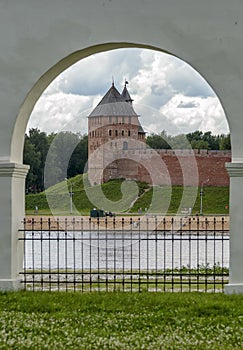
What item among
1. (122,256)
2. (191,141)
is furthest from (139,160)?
(122,256)

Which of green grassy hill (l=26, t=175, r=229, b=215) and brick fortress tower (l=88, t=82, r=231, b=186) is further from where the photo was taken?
brick fortress tower (l=88, t=82, r=231, b=186)

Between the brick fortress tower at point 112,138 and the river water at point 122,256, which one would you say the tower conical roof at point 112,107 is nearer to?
the brick fortress tower at point 112,138

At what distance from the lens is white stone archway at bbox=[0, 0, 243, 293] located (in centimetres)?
771

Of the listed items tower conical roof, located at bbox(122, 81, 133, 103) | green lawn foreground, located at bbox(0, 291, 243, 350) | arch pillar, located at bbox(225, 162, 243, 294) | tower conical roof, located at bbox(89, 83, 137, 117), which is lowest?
green lawn foreground, located at bbox(0, 291, 243, 350)

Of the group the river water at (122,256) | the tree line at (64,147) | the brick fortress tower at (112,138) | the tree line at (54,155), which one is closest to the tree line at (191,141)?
the tree line at (64,147)

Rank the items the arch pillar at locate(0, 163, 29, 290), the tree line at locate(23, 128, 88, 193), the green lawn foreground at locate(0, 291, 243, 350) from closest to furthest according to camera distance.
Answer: the green lawn foreground at locate(0, 291, 243, 350) → the arch pillar at locate(0, 163, 29, 290) → the tree line at locate(23, 128, 88, 193)

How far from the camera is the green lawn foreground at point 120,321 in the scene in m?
5.78

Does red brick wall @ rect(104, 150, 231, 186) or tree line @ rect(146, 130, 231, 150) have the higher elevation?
tree line @ rect(146, 130, 231, 150)

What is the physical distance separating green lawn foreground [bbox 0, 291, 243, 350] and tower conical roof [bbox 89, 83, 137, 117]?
3809 centimetres

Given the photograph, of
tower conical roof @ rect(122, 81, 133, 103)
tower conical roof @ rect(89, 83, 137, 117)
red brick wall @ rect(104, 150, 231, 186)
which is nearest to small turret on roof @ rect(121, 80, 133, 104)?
tower conical roof @ rect(122, 81, 133, 103)

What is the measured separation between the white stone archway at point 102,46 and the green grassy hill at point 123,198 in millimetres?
34553

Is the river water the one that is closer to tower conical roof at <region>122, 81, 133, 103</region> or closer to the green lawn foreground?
the green lawn foreground

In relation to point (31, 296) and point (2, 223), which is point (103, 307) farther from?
point (2, 223)

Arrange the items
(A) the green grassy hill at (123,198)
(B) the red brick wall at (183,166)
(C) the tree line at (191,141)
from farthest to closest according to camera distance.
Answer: (C) the tree line at (191,141)
(B) the red brick wall at (183,166)
(A) the green grassy hill at (123,198)
